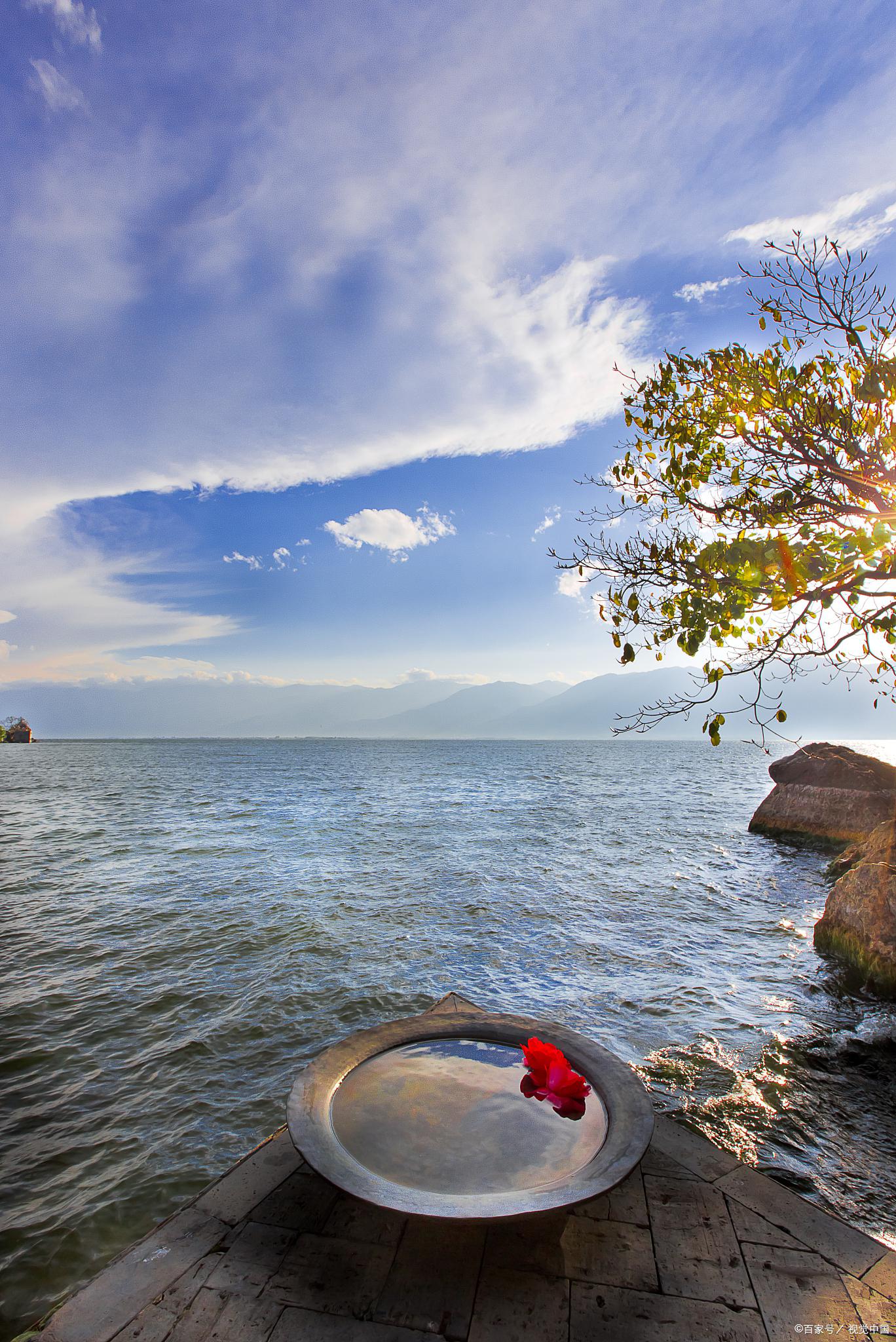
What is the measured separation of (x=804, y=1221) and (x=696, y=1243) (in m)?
0.87

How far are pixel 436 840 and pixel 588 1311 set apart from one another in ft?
65.7

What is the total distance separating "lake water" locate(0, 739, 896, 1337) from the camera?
18.9 ft

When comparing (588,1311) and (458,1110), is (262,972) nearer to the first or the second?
(458,1110)

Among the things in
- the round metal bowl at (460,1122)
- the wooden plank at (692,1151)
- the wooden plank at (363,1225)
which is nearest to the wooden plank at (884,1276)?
the wooden plank at (692,1151)

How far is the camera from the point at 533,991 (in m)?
9.76

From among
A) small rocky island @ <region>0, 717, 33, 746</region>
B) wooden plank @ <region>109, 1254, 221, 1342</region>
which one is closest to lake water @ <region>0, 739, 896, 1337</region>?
wooden plank @ <region>109, 1254, 221, 1342</region>

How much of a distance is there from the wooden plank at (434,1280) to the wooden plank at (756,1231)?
1.74 metres

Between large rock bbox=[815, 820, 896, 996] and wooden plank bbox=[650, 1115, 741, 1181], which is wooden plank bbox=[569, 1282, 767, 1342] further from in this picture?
large rock bbox=[815, 820, 896, 996]

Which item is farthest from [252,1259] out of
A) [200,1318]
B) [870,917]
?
[870,917]

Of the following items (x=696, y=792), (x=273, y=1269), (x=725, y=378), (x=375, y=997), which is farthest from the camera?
(x=696, y=792)

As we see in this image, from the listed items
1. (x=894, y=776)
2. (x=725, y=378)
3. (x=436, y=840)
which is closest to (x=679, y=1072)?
(x=725, y=378)

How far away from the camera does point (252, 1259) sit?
3.81 metres

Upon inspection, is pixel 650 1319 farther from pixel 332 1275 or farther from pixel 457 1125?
pixel 332 1275

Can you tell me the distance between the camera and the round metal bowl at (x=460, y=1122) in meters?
3.79
